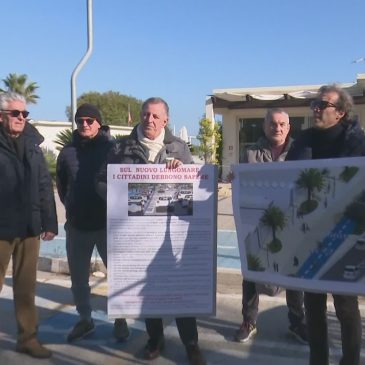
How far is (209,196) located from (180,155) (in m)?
0.40

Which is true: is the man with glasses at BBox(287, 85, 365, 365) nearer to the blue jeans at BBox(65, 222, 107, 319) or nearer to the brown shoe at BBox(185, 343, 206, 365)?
the brown shoe at BBox(185, 343, 206, 365)

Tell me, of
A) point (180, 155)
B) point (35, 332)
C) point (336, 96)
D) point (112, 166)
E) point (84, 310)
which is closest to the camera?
point (336, 96)

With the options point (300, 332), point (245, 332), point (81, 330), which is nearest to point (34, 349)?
point (81, 330)

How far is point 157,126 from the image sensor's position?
358cm

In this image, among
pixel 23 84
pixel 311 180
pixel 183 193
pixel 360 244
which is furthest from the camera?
pixel 23 84

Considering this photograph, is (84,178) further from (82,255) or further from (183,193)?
(183,193)

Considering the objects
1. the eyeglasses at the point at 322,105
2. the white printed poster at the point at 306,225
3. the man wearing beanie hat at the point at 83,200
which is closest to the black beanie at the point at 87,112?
the man wearing beanie hat at the point at 83,200

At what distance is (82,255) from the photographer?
13.7 ft

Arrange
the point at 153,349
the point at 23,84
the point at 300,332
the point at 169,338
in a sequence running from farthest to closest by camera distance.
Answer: the point at 23,84 → the point at 169,338 → the point at 300,332 → the point at 153,349

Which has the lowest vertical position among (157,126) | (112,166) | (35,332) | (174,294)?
(35,332)

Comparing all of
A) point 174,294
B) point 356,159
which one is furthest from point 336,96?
point 174,294

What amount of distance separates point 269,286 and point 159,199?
42.0 inches

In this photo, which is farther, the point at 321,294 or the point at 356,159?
the point at 321,294

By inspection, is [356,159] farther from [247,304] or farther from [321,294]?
[247,304]
